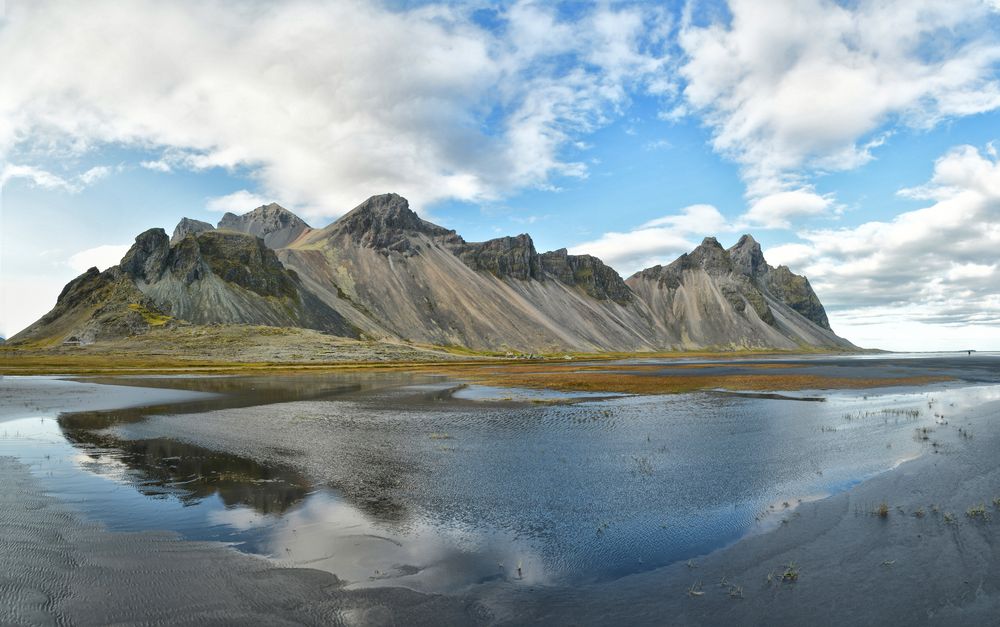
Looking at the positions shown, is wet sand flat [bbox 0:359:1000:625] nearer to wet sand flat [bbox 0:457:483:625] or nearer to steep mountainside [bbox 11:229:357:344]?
wet sand flat [bbox 0:457:483:625]

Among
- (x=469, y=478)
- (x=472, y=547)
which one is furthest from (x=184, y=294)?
(x=472, y=547)

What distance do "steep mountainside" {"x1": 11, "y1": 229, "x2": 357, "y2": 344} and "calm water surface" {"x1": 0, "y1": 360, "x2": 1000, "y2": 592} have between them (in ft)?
412

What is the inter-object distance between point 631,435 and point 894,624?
69.8 ft

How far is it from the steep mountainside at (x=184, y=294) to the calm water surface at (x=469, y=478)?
126m

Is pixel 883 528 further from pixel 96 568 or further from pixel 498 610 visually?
pixel 96 568

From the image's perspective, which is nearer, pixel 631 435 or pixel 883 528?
pixel 883 528

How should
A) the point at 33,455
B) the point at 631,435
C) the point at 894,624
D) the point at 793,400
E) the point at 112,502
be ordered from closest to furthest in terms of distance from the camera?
the point at 894,624, the point at 112,502, the point at 33,455, the point at 631,435, the point at 793,400

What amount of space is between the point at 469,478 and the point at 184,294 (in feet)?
556

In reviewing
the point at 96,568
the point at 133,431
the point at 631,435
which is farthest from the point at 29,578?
the point at 631,435

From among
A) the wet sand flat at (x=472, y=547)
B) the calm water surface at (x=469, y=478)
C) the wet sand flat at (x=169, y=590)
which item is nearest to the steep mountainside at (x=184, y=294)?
the calm water surface at (x=469, y=478)

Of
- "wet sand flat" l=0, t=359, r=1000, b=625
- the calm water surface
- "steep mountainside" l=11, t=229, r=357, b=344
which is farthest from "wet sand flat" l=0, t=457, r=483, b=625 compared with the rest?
"steep mountainside" l=11, t=229, r=357, b=344

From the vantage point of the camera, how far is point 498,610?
1054cm

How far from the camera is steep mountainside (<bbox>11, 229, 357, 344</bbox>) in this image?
147m

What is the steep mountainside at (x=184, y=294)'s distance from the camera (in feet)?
482
